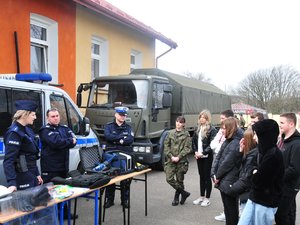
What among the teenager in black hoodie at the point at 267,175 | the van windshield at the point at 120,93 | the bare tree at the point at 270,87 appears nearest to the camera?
the teenager in black hoodie at the point at 267,175

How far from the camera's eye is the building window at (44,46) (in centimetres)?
984

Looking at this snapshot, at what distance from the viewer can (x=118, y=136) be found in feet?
20.3

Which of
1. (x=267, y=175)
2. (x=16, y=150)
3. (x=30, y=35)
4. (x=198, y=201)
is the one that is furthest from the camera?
(x=30, y=35)

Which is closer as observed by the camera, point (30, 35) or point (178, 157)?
point (178, 157)

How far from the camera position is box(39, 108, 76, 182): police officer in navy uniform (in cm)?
500

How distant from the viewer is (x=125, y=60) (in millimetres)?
14070

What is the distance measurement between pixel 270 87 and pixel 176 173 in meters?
56.1

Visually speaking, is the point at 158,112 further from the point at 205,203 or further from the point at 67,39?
the point at 67,39

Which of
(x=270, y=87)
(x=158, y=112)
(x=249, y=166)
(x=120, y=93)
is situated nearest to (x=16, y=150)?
(x=249, y=166)

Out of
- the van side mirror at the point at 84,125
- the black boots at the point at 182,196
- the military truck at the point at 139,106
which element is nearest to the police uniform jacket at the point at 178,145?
the black boots at the point at 182,196

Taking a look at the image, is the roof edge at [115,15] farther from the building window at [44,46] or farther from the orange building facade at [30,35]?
the building window at [44,46]

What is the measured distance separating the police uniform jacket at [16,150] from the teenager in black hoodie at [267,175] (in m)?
2.58

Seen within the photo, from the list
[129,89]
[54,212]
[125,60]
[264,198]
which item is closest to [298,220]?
[264,198]

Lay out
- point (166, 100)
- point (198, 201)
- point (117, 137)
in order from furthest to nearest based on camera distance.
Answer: point (166, 100), point (198, 201), point (117, 137)
